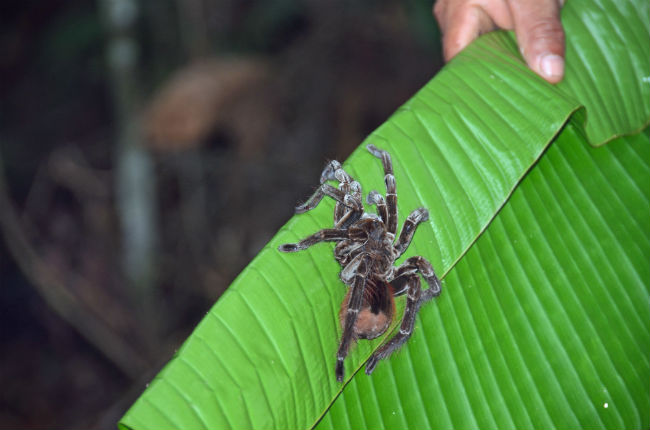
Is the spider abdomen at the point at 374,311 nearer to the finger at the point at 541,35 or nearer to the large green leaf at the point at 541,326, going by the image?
the large green leaf at the point at 541,326

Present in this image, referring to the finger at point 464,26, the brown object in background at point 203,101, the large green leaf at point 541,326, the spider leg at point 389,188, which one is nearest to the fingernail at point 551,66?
the large green leaf at point 541,326

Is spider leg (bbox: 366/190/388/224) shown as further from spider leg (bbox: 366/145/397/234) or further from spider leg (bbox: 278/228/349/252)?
spider leg (bbox: 278/228/349/252)

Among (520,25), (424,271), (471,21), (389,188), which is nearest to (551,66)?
(520,25)

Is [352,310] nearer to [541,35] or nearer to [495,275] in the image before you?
[495,275]

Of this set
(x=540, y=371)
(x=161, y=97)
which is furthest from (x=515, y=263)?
(x=161, y=97)

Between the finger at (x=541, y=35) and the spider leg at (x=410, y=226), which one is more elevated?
the finger at (x=541, y=35)
